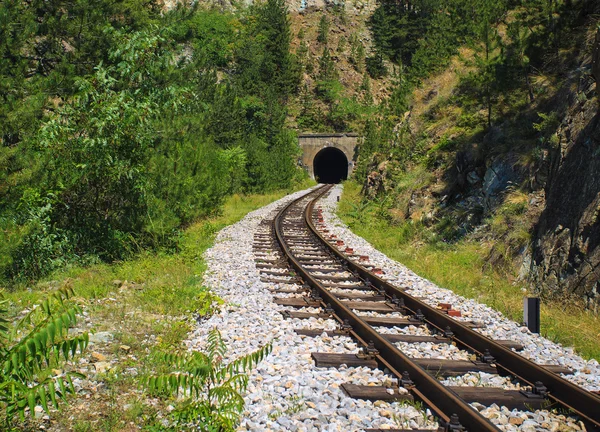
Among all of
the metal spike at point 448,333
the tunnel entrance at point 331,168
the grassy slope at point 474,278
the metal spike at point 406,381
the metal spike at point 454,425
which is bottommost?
the tunnel entrance at point 331,168

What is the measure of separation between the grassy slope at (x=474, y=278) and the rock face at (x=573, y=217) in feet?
1.38

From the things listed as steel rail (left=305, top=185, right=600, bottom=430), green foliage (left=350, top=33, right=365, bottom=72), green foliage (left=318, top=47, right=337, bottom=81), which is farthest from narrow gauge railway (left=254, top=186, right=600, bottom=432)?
green foliage (left=350, top=33, right=365, bottom=72)

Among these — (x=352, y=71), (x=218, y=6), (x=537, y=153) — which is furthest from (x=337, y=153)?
(x=537, y=153)

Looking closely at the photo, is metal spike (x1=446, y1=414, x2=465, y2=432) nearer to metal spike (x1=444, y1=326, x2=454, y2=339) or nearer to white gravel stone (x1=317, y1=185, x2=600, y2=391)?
white gravel stone (x1=317, y1=185, x2=600, y2=391)

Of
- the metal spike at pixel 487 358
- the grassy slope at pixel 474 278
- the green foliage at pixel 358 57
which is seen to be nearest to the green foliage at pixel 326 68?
the green foliage at pixel 358 57

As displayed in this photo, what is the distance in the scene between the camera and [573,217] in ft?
25.5

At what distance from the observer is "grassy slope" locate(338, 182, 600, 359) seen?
606 centimetres

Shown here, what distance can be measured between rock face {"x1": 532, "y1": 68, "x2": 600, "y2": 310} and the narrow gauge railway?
212 cm

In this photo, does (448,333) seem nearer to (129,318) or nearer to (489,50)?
(129,318)

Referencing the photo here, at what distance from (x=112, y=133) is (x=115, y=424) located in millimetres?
7008

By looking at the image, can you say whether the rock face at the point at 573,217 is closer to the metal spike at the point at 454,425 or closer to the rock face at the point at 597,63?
the rock face at the point at 597,63

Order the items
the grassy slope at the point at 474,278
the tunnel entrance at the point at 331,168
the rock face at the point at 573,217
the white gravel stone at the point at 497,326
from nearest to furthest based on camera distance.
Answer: the white gravel stone at the point at 497,326
the grassy slope at the point at 474,278
the rock face at the point at 573,217
the tunnel entrance at the point at 331,168

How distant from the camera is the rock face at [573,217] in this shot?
7.08 m

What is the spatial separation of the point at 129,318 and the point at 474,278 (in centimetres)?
609
